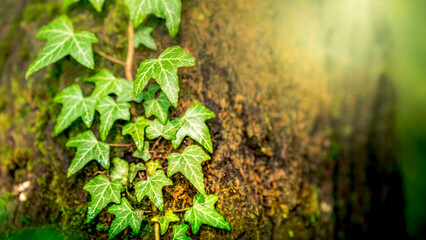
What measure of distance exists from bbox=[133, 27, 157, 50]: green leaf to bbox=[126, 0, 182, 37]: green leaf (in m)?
0.11

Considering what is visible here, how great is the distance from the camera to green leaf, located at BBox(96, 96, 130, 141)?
1104mm

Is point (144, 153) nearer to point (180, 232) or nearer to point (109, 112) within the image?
point (109, 112)

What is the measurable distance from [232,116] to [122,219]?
784 mm

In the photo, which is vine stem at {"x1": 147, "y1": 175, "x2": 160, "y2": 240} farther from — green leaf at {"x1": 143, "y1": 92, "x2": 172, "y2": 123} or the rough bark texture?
green leaf at {"x1": 143, "y1": 92, "x2": 172, "y2": 123}

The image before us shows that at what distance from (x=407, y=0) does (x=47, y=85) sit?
391cm

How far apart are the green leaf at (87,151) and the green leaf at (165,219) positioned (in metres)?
0.37

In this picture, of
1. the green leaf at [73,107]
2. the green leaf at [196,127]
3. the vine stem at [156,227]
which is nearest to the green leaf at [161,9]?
the green leaf at [196,127]

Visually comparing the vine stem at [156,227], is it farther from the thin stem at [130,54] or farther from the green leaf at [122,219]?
the thin stem at [130,54]

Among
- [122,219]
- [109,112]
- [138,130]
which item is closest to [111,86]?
[109,112]

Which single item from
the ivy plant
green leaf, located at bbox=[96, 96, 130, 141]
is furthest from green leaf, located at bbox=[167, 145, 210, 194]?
green leaf, located at bbox=[96, 96, 130, 141]

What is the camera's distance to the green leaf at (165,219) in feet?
3.33

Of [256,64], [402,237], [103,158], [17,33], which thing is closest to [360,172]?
[402,237]

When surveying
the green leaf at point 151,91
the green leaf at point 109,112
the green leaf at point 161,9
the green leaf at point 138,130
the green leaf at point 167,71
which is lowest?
the green leaf at point 138,130

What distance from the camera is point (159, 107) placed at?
107 cm
